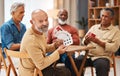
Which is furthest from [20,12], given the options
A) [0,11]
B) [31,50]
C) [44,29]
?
[0,11]

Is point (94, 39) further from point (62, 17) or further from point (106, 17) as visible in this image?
point (62, 17)

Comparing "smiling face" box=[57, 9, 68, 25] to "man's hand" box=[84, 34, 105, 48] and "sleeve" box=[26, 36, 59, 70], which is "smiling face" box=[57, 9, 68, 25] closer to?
"man's hand" box=[84, 34, 105, 48]

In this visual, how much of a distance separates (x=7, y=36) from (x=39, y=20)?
0.77m

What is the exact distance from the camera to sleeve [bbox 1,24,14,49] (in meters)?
3.20

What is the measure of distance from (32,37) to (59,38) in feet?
2.61

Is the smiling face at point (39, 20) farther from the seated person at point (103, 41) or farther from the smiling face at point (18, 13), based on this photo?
the seated person at point (103, 41)

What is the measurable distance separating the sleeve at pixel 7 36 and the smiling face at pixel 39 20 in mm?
693

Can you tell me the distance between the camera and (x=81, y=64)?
343 cm

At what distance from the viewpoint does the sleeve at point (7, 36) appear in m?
3.20

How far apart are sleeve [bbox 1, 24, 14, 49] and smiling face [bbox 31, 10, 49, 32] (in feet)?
2.27

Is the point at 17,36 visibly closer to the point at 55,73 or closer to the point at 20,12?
Answer: the point at 20,12

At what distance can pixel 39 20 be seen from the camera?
260 cm

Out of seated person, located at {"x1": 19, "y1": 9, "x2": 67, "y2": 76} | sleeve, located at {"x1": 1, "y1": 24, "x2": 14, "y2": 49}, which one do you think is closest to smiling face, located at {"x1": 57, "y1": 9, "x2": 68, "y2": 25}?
sleeve, located at {"x1": 1, "y1": 24, "x2": 14, "y2": 49}

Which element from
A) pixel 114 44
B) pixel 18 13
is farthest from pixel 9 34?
pixel 114 44
